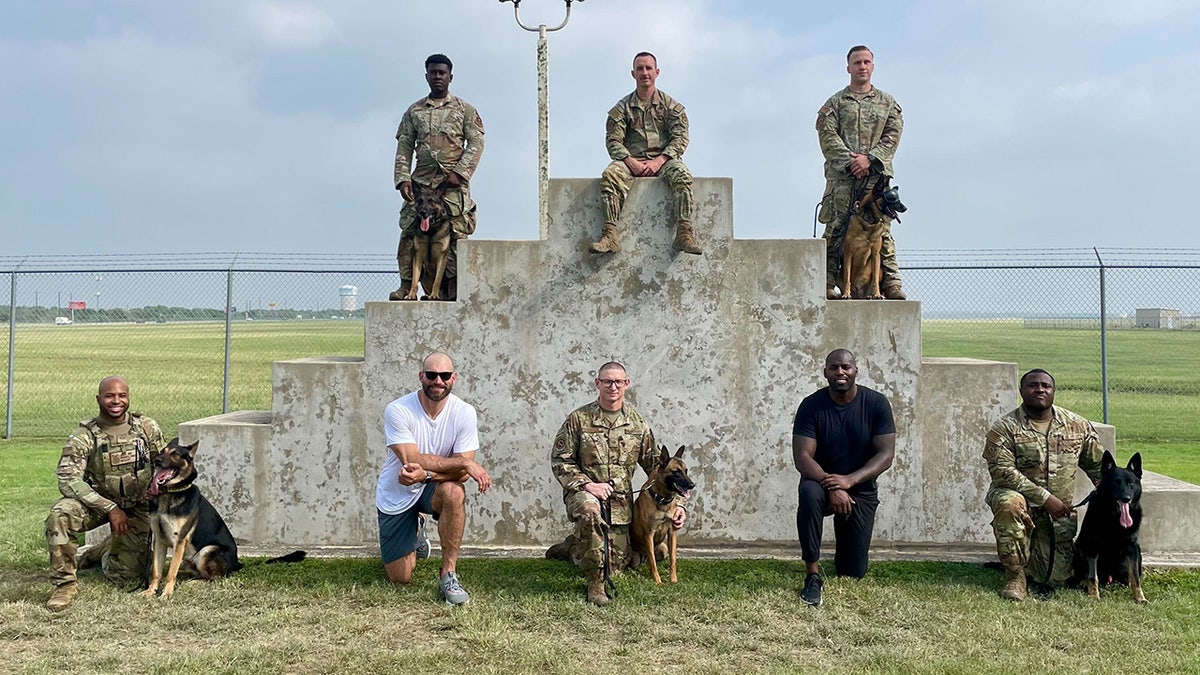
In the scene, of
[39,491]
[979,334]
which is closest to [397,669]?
[39,491]

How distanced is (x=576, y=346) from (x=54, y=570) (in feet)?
11.9

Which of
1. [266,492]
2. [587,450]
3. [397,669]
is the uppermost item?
[587,450]

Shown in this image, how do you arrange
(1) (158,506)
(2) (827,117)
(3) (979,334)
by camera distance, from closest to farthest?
1. (1) (158,506)
2. (2) (827,117)
3. (3) (979,334)

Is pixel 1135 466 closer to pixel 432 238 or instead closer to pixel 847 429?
pixel 847 429

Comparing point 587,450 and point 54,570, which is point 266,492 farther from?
point 587,450

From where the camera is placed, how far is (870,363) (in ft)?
21.1

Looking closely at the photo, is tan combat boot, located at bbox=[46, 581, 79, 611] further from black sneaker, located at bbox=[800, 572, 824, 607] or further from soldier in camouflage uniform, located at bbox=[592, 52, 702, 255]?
black sneaker, located at bbox=[800, 572, 824, 607]

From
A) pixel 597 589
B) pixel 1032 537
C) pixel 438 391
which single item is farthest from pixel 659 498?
pixel 1032 537

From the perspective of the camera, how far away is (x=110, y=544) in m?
5.49

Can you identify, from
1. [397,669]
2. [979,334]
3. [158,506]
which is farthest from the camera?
[979,334]

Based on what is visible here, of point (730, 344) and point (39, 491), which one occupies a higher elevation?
point (730, 344)

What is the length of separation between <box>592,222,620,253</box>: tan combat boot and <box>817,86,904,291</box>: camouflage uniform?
192 centimetres

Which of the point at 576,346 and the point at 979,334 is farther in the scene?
the point at 979,334

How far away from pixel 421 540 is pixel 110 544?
196cm
